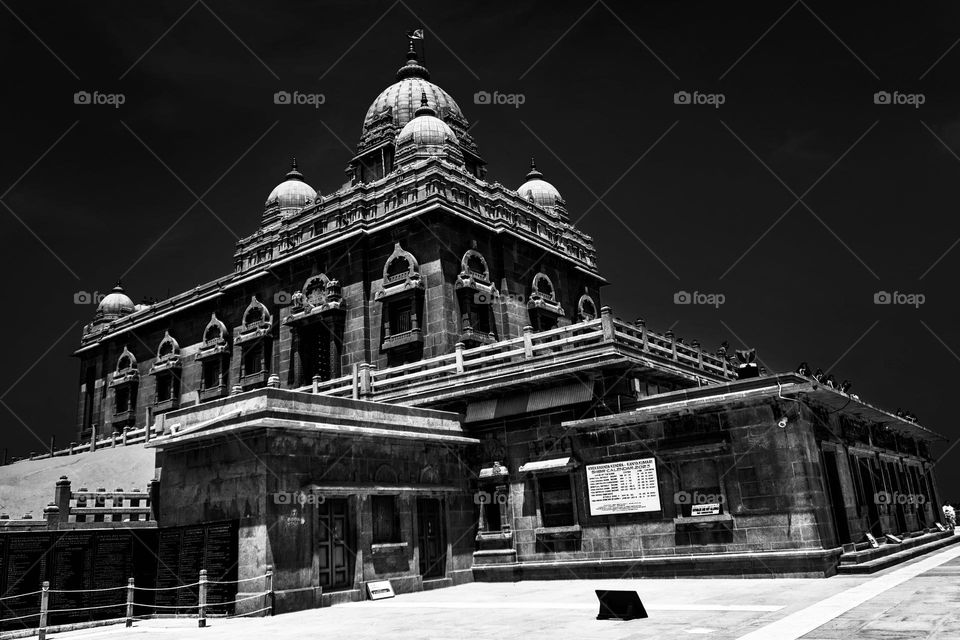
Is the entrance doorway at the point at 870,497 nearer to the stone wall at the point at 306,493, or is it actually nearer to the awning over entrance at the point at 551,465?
the awning over entrance at the point at 551,465

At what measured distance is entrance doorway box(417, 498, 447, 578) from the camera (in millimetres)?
21062

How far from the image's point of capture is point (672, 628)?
36.2 feet

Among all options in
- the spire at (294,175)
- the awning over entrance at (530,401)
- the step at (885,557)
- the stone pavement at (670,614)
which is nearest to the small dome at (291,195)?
the spire at (294,175)

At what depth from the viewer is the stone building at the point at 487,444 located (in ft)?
58.6

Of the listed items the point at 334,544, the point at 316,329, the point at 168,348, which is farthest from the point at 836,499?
the point at 168,348

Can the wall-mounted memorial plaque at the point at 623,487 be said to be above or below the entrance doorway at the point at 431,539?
above

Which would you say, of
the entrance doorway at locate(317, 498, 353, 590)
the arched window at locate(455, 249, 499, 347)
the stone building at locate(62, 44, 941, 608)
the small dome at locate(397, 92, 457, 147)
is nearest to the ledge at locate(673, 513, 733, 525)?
the stone building at locate(62, 44, 941, 608)

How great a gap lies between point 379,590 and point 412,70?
32110mm

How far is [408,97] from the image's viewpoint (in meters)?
41.2

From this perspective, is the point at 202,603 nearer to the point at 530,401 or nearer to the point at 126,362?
the point at 530,401

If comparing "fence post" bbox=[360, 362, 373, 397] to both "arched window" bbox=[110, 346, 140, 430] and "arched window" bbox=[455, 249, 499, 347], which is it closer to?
"arched window" bbox=[455, 249, 499, 347]

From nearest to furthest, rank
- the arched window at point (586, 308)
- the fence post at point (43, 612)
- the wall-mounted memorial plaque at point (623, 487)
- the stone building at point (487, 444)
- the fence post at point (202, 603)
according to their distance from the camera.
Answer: the fence post at point (43, 612) → the fence post at point (202, 603) → the stone building at point (487, 444) → the wall-mounted memorial plaque at point (623, 487) → the arched window at point (586, 308)

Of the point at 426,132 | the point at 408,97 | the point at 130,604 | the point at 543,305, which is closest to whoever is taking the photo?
the point at 130,604

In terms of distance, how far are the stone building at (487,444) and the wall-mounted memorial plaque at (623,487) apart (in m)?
0.05
